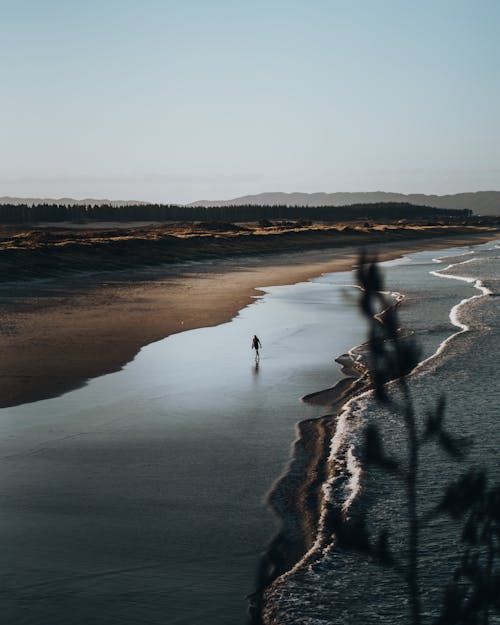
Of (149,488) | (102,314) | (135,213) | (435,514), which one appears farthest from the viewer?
(135,213)

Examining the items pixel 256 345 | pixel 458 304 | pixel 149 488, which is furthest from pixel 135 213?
pixel 149 488

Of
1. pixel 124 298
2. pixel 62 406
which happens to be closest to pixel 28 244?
pixel 124 298

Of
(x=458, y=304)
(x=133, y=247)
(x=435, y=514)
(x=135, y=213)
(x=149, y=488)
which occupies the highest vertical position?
(x=135, y=213)

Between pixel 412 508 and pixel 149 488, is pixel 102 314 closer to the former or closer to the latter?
pixel 149 488

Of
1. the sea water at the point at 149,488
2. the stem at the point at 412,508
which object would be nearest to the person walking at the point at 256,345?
the sea water at the point at 149,488

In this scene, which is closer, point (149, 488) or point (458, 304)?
point (149, 488)

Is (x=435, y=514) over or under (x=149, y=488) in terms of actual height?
over
